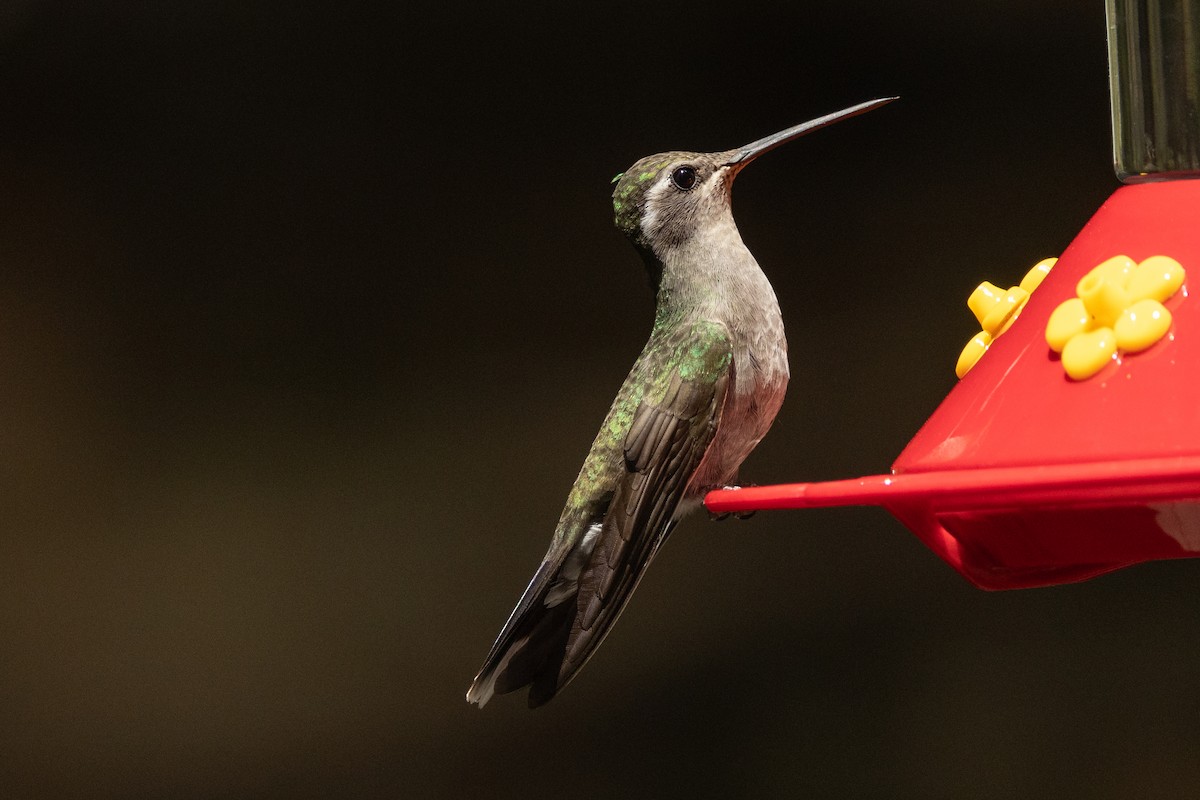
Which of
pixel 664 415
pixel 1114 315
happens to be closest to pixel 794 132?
pixel 664 415

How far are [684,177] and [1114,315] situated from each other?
49.9 inches

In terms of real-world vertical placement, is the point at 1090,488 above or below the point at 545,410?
above

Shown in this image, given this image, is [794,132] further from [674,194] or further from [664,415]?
[664,415]

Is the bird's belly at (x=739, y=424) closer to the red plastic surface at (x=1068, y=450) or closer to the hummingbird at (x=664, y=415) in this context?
the hummingbird at (x=664, y=415)

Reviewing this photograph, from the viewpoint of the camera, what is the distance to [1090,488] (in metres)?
1.38

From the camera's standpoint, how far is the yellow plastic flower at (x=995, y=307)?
1973mm

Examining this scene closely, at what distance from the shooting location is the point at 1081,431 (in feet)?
4.71

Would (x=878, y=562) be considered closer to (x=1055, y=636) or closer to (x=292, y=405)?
(x=1055, y=636)

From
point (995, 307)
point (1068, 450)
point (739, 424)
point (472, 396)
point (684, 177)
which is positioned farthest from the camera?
point (472, 396)

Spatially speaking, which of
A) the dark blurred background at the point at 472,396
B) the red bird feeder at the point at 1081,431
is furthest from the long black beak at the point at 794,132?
the dark blurred background at the point at 472,396

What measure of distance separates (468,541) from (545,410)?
20.3 inches

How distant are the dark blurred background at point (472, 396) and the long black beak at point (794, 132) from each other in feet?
7.45

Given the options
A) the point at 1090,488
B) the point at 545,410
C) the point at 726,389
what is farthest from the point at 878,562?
the point at 1090,488

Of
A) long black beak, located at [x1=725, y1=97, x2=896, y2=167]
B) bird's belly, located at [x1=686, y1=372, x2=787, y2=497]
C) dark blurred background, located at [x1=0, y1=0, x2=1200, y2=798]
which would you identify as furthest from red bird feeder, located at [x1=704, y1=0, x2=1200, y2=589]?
dark blurred background, located at [x1=0, y1=0, x2=1200, y2=798]
